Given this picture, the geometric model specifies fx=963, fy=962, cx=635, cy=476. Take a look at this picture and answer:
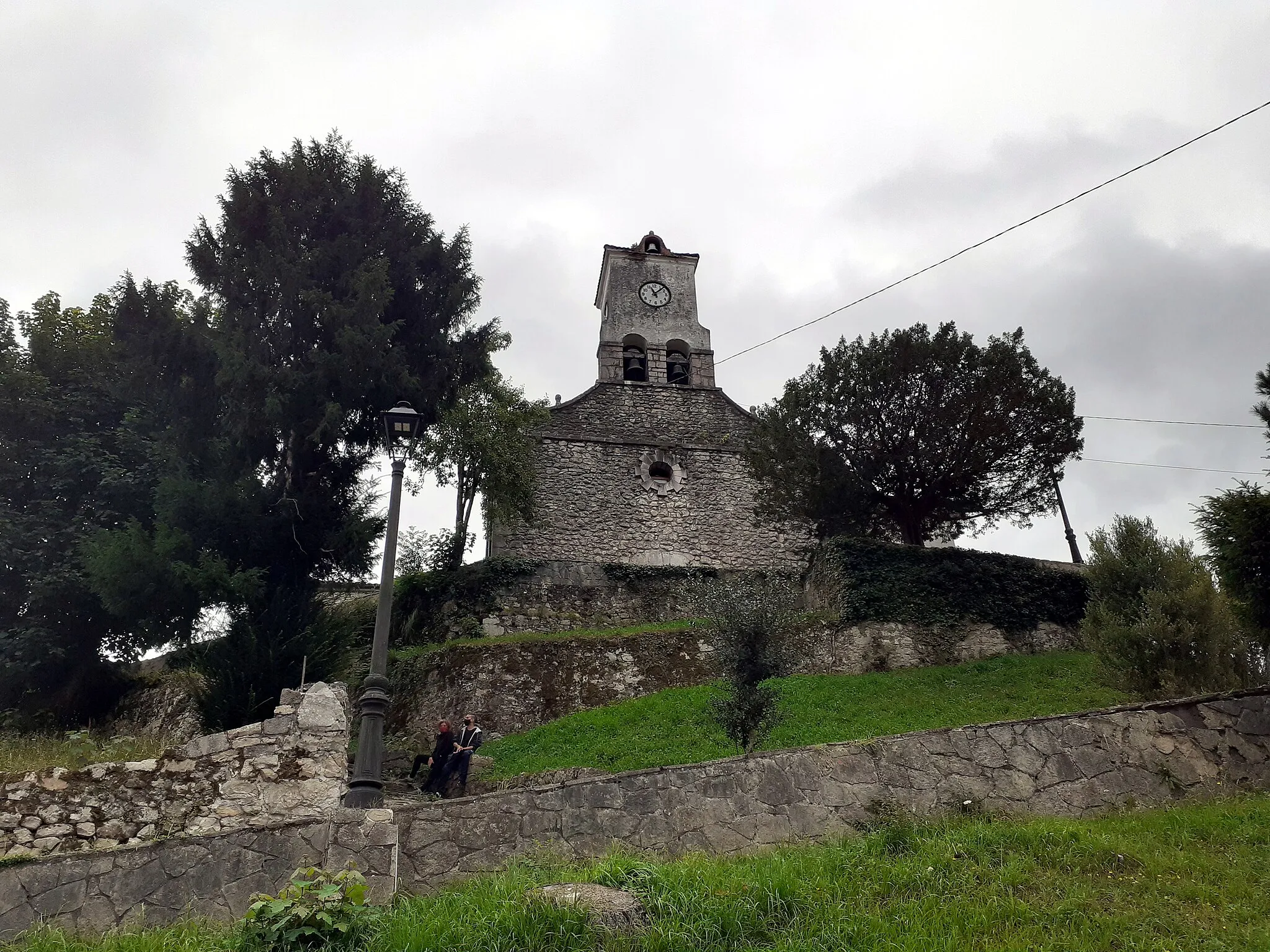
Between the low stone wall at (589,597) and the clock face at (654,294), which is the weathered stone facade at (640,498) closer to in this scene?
the low stone wall at (589,597)

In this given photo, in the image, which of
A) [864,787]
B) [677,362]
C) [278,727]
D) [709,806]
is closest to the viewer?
[709,806]

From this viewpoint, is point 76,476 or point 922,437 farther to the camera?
point 922,437

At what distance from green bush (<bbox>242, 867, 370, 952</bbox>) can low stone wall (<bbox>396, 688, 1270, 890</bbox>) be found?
3.41 ft

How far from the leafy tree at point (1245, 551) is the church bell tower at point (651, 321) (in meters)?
17.5

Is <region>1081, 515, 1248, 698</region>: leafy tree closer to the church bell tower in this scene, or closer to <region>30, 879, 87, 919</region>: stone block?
<region>30, 879, 87, 919</region>: stone block

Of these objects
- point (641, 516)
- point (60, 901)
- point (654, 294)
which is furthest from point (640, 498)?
point (60, 901)

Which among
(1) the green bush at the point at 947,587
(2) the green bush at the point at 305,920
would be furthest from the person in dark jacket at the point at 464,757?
(1) the green bush at the point at 947,587

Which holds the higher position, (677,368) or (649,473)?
(677,368)

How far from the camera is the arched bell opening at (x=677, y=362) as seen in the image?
29.1 m

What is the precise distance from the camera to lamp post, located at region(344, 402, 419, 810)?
311 inches

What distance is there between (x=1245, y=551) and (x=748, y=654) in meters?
6.06

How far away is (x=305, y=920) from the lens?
5.73m

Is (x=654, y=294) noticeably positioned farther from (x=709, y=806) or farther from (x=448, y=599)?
(x=709, y=806)

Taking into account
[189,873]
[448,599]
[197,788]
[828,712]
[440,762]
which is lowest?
[189,873]
